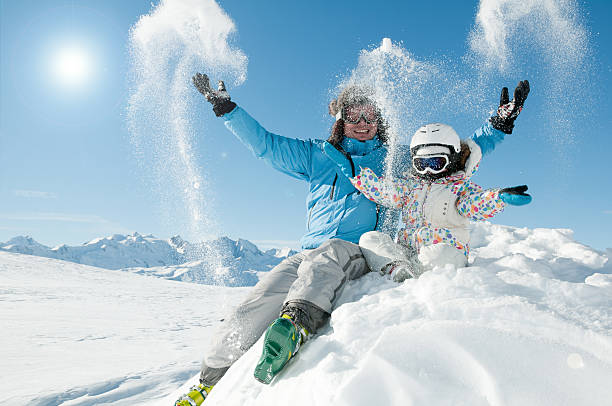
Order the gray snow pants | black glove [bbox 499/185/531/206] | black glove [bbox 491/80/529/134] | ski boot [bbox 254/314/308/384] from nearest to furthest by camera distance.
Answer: ski boot [bbox 254/314/308/384] < the gray snow pants < black glove [bbox 499/185/531/206] < black glove [bbox 491/80/529/134]

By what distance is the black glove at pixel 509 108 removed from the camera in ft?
12.1

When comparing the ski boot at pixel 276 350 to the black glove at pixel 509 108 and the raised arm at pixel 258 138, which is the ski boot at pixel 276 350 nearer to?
the raised arm at pixel 258 138

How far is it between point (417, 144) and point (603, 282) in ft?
6.03

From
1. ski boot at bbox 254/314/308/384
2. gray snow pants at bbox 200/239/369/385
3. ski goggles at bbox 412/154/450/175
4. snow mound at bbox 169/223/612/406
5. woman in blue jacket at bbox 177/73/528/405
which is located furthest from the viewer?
ski goggles at bbox 412/154/450/175

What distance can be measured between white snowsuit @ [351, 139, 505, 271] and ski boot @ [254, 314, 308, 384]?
119cm

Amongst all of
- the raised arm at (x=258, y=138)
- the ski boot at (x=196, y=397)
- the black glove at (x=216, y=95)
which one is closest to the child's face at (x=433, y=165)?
the raised arm at (x=258, y=138)

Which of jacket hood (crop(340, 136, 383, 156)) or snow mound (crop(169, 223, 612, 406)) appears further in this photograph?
jacket hood (crop(340, 136, 383, 156))

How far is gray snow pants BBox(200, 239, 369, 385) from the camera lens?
85.7 inches

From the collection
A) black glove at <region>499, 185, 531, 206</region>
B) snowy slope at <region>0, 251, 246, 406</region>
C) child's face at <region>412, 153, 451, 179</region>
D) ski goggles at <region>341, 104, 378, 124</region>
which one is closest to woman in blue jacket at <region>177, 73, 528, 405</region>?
ski goggles at <region>341, 104, 378, 124</region>

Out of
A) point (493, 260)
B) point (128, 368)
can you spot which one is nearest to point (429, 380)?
point (493, 260)

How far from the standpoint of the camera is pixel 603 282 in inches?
86.7

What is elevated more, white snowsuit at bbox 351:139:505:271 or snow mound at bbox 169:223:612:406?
white snowsuit at bbox 351:139:505:271

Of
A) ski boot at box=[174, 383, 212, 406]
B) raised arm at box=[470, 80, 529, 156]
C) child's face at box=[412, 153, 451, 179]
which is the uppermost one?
raised arm at box=[470, 80, 529, 156]

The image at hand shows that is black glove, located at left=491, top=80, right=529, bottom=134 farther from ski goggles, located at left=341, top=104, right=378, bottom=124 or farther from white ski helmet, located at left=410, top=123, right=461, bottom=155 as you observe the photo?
ski goggles, located at left=341, top=104, right=378, bottom=124
